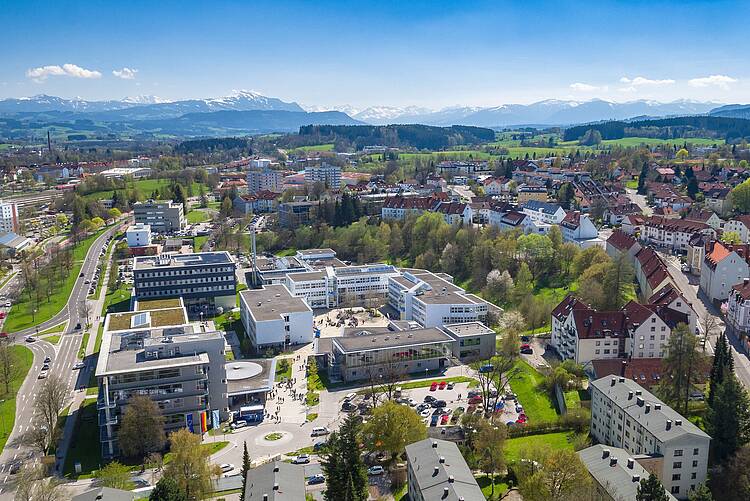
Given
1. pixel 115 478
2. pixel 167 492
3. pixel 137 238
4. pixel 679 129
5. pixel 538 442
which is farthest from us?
pixel 679 129

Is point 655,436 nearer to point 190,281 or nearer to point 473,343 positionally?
point 473,343

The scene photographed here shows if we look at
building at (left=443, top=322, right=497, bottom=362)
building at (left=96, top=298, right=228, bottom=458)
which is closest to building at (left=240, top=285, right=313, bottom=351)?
building at (left=96, top=298, right=228, bottom=458)

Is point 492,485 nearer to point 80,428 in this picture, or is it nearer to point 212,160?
point 80,428

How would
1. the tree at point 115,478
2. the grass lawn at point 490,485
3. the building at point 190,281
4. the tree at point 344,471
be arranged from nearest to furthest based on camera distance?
the tree at point 344,471 < the tree at point 115,478 < the grass lawn at point 490,485 < the building at point 190,281

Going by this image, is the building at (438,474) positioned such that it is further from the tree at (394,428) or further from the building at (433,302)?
the building at (433,302)

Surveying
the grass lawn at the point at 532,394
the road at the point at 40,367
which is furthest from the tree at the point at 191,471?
the grass lawn at the point at 532,394

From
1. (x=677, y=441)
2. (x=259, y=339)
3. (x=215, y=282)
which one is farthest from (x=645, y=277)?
(x=215, y=282)

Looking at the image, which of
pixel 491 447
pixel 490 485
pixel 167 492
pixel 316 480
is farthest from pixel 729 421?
pixel 167 492
